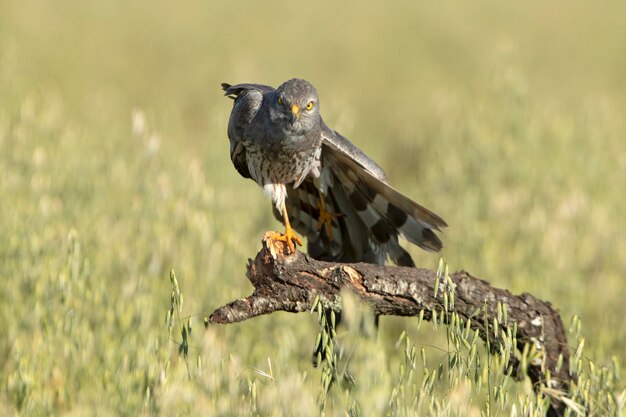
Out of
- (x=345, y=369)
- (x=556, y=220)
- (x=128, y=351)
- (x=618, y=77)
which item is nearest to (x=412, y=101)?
(x=618, y=77)

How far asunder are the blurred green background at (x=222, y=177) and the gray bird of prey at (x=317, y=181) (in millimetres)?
605

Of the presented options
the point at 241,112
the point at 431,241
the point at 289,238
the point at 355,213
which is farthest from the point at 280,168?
the point at 431,241

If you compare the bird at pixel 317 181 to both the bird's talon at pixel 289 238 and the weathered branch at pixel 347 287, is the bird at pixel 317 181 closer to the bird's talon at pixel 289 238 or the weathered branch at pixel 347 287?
the bird's talon at pixel 289 238

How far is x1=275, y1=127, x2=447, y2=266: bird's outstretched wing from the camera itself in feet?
16.1

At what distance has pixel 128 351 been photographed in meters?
4.94

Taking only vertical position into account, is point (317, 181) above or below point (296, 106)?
below

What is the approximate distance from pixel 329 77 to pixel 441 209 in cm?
608

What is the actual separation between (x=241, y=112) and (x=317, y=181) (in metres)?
0.59

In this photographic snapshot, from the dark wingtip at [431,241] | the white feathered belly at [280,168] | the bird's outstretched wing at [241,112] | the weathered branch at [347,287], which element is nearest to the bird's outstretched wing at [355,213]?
the dark wingtip at [431,241]

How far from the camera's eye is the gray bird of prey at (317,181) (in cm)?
498

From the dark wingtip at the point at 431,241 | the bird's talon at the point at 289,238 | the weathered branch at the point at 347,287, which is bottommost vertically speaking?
the weathered branch at the point at 347,287

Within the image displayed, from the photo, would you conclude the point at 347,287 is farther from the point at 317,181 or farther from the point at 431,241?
the point at 317,181

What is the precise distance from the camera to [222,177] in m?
7.77

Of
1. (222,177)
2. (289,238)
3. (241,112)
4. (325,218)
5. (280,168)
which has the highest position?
(222,177)
